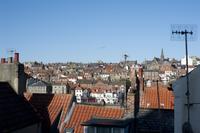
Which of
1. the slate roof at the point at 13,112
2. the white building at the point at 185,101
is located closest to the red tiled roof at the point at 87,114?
the slate roof at the point at 13,112

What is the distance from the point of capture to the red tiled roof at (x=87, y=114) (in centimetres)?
2266

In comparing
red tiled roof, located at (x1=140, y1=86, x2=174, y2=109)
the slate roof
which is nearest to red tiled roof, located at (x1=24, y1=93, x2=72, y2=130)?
the slate roof

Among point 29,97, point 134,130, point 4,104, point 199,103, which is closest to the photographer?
point 199,103

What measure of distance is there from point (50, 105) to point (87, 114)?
2.91 metres

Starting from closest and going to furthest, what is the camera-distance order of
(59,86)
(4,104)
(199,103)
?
(199,103)
(4,104)
(59,86)

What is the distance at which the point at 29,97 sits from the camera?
26.4 m

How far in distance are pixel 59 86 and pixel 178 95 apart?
123744 millimetres

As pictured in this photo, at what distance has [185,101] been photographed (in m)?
15.4

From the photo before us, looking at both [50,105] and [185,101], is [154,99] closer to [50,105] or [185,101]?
[50,105]

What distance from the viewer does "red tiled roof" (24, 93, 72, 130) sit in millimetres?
23938

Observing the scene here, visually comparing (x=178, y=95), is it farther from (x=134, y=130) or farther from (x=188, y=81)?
(x=134, y=130)

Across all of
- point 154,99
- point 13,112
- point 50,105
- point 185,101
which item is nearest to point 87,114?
point 50,105

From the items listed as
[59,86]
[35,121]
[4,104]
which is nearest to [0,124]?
[4,104]

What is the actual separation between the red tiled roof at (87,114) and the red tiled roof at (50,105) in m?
0.86
